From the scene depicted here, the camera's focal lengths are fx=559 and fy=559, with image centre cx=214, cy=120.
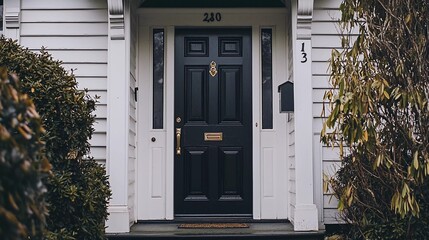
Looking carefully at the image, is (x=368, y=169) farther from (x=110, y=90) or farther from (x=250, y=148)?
(x=110, y=90)

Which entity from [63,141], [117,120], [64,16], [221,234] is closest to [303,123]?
[221,234]

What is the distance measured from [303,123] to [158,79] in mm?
1637

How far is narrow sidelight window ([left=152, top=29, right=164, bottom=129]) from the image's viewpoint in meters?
5.93

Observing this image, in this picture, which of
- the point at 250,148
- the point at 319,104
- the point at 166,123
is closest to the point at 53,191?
the point at 166,123

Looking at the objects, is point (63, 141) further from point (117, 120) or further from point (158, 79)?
point (158, 79)

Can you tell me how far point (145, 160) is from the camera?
231 inches

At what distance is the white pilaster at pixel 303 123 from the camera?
207 inches

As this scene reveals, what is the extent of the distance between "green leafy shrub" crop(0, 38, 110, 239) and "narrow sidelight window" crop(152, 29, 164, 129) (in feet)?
4.71

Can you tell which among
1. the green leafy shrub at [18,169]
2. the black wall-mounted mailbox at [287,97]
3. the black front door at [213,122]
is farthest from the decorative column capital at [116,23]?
the green leafy shrub at [18,169]

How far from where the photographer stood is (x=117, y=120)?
5.38 m

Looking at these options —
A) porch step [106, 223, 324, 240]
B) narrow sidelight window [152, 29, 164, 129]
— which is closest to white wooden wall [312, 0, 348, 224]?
porch step [106, 223, 324, 240]

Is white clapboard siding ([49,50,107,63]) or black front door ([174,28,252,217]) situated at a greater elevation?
white clapboard siding ([49,50,107,63])

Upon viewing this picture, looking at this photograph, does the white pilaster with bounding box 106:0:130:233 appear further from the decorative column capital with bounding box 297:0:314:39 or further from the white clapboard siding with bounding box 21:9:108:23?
the decorative column capital with bounding box 297:0:314:39

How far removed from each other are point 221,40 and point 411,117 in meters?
2.35
